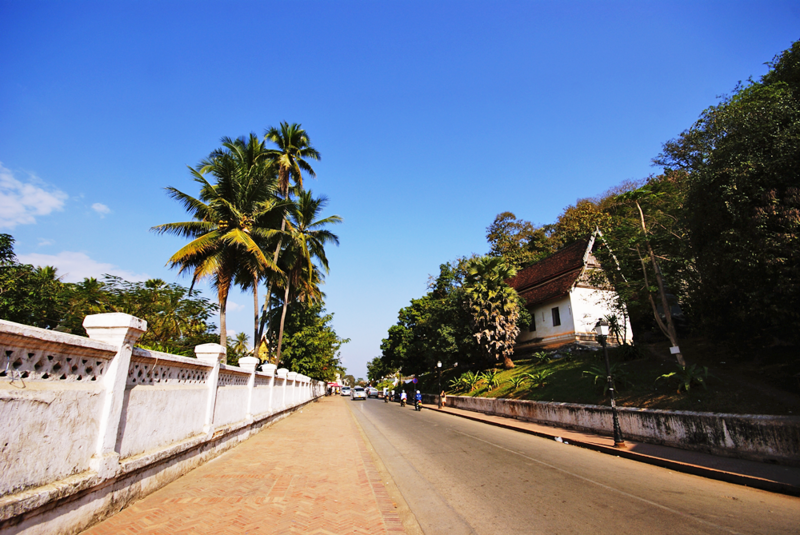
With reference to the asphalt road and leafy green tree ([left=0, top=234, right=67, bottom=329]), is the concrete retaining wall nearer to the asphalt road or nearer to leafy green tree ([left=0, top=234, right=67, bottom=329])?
the asphalt road

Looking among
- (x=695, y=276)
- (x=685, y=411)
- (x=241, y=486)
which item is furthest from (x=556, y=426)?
(x=241, y=486)

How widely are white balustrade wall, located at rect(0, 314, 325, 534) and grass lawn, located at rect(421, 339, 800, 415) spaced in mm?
12667

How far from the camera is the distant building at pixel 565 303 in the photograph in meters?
23.6

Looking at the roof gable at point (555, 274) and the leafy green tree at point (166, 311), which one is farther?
the roof gable at point (555, 274)

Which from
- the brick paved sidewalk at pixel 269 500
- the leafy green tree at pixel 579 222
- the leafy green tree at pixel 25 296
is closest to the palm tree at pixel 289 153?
the leafy green tree at pixel 25 296

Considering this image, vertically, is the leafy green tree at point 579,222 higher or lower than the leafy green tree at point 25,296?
higher

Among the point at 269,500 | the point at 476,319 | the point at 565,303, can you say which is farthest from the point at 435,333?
the point at 269,500

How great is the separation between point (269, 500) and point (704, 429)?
33.3 ft

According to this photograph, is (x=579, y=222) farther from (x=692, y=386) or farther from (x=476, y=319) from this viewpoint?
(x=692, y=386)

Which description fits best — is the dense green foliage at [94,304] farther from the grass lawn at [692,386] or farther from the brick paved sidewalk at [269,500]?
the grass lawn at [692,386]

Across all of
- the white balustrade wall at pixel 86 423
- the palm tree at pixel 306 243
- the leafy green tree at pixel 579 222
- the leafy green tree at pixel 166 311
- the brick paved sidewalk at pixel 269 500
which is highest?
the leafy green tree at pixel 579 222

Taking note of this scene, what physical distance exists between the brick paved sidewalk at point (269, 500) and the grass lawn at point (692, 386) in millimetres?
9209

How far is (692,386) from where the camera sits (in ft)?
36.6

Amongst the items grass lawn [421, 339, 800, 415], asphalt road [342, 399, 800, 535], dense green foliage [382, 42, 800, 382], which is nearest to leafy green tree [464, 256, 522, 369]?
grass lawn [421, 339, 800, 415]
